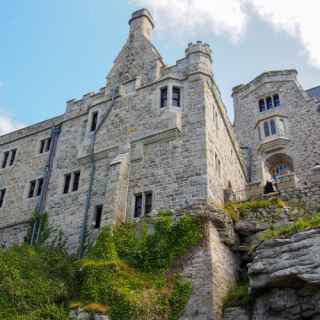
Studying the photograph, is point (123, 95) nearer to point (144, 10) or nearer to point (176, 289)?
point (144, 10)

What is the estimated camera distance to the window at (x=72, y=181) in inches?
1016

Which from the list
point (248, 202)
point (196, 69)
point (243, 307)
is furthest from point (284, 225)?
point (196, 69)

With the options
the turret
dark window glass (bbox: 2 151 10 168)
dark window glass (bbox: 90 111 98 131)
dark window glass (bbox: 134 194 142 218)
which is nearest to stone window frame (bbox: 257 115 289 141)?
the turret

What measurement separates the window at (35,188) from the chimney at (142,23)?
12246 mm

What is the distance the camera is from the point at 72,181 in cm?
2608

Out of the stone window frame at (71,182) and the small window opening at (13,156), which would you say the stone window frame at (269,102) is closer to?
the stone window frame at (71,182)

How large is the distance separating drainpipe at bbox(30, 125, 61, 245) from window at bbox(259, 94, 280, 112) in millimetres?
19645

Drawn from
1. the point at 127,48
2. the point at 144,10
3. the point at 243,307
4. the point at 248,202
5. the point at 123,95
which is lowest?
the point at 243,307

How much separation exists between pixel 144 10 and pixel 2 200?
16.6 m

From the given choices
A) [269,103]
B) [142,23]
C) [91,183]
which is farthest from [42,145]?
[269,103]

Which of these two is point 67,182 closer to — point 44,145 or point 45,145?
point 45,145

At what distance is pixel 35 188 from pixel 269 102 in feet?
75.6

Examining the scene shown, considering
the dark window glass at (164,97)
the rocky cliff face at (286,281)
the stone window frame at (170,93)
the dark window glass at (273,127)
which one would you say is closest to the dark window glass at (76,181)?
the stone window frame at (170,93)

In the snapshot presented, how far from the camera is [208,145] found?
22578mm
